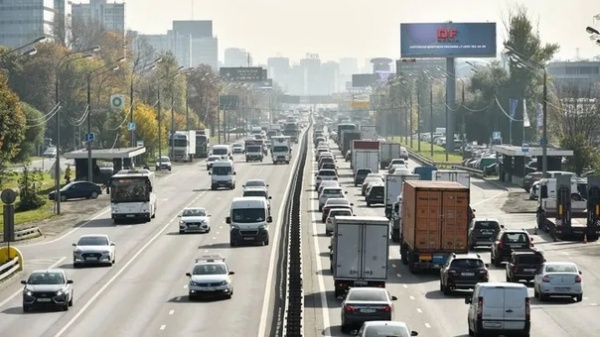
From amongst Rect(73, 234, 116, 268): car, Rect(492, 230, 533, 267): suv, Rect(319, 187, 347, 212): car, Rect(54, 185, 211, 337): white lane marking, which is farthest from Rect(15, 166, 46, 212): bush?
Rect(492, 230, 533, 267): suv

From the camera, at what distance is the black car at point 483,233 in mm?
63500

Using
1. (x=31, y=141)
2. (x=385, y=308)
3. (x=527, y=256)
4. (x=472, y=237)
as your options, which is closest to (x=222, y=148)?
(x=31, y=141)

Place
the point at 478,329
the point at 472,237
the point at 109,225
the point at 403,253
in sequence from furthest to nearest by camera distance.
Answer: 1. the point at 109,225
2. the point at 472,237
3. the point at 403,253
4. the point at 478,329

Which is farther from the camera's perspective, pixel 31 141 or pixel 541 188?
pixel 31 141

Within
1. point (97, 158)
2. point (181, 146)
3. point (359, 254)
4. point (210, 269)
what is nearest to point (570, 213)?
point (359, 254)

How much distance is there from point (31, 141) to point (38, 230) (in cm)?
6088

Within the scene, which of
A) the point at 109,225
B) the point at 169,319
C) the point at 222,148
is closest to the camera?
the point at 169,319

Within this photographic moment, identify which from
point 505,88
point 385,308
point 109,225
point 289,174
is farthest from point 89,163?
point 505,88

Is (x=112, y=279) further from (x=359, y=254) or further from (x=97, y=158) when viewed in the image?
(x=97, y=158)

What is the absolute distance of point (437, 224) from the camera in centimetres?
5250

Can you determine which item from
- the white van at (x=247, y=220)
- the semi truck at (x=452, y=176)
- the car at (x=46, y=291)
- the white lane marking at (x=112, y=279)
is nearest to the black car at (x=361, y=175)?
the white lane marking at (x=112, y=279)

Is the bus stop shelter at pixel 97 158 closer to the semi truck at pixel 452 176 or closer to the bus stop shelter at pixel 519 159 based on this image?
the bus stop shelter at pixel 519 159

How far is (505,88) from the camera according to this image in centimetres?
17750

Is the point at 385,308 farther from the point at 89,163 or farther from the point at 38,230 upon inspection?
the point at 89,163
